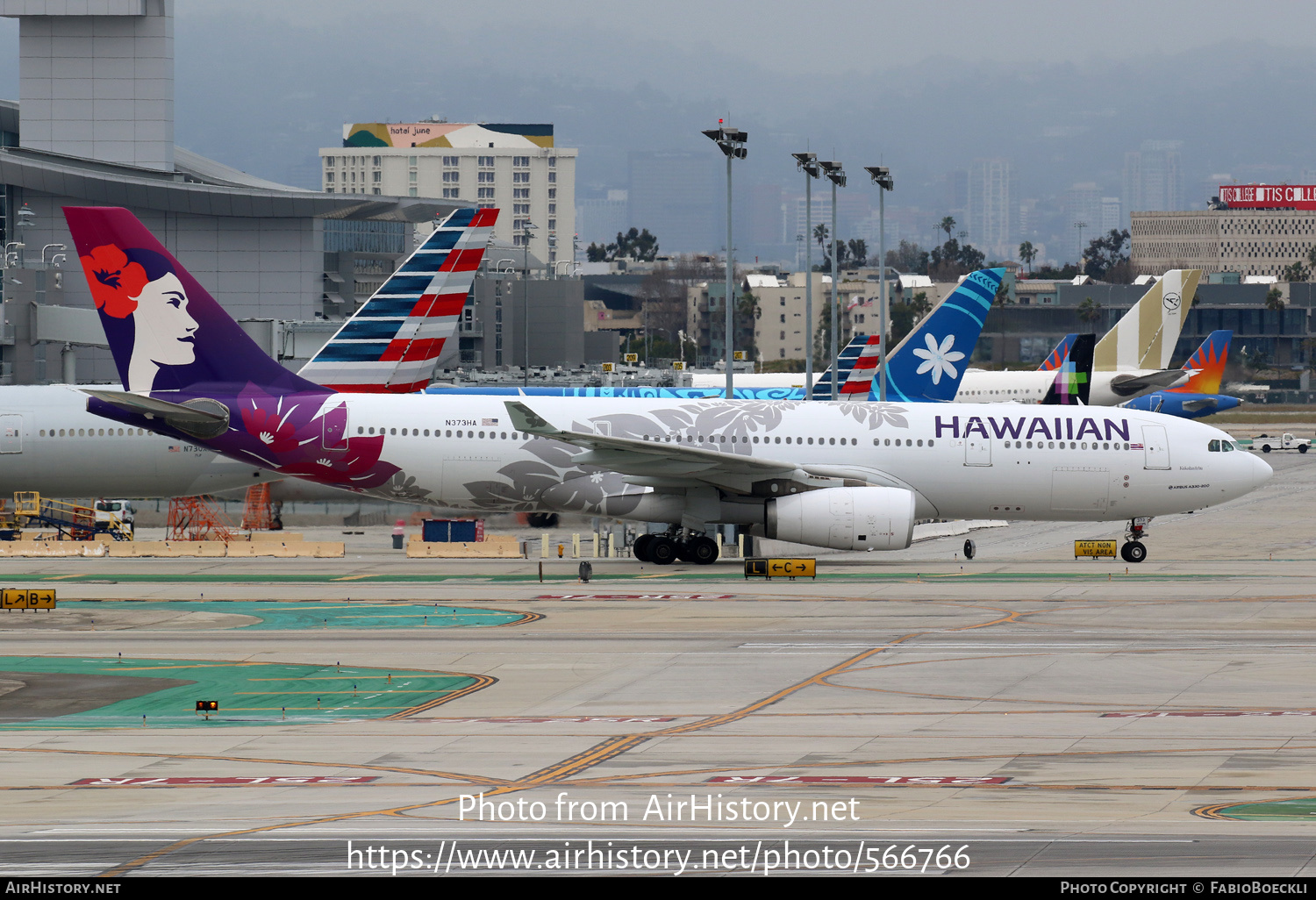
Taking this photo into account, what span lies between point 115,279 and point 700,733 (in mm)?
24827

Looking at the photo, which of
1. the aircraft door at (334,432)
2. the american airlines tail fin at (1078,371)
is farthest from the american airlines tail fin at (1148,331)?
the aircraft door at (334,432)

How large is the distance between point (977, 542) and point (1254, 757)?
33625 millimetres

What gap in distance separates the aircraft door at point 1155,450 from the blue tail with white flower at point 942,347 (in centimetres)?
1362

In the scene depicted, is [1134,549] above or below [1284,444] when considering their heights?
below

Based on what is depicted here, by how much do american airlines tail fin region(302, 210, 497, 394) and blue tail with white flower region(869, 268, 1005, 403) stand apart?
592 inches

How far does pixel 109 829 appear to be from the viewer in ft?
47.7

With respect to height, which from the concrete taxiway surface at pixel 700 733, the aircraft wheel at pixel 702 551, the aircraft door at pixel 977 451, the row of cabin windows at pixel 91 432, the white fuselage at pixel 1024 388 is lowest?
the concrete taxiway surface at pixel 700 733

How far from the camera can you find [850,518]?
36.3 metres

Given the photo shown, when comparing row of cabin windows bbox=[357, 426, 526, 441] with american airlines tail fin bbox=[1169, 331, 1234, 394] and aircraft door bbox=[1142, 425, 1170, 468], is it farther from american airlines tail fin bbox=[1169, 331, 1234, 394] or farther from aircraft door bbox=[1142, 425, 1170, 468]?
american airlines tail fin bbox=[1169, 331, 1234, 394]

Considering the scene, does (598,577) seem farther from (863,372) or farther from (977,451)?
(863,372)

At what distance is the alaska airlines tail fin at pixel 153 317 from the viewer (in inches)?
1497

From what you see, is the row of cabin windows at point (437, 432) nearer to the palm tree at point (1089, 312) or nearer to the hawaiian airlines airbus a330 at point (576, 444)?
the hawaiian airlines airbus a330 at point (576, 444)

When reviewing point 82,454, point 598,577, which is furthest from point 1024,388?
point 82,454
